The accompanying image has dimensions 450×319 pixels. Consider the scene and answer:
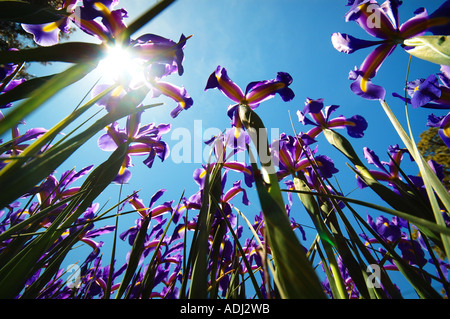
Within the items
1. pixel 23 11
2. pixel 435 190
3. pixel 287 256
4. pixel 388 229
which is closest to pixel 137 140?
pixel 23 11

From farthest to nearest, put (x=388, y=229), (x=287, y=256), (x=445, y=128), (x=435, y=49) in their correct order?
(x=388, y=229) → (x=445, y=128) → (x=435, y=49) → (x=287, y=256)

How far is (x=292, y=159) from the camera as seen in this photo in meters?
1.38

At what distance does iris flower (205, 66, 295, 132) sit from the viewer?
112 cm

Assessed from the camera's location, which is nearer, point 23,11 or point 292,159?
point 23,11

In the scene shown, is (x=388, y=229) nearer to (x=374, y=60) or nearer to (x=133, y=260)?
(x=374, y=60)

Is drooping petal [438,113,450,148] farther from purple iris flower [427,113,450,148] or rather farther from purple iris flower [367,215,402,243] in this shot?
purple iris flower [367,215,402,243]

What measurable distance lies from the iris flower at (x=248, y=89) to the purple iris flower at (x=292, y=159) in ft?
0.90

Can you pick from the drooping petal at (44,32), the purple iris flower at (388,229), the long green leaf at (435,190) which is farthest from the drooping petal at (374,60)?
the drooping petal at (44,32)

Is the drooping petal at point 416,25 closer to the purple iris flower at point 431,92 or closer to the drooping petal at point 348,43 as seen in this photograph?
the drooping petal at point 348,43

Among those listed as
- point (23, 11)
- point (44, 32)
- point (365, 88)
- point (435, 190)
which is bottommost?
point (435, 190)

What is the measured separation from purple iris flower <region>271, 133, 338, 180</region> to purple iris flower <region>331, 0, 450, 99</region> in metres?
0.44

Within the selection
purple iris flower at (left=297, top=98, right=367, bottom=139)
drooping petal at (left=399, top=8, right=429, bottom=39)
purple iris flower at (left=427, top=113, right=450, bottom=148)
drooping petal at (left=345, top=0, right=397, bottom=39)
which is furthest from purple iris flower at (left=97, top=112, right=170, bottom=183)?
purple iris flower at (left=427, top=113, right=450, bottom=148)

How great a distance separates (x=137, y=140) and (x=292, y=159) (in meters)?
0.98

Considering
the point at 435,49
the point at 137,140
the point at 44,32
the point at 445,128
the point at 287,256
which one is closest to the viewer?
the point at 287,256
